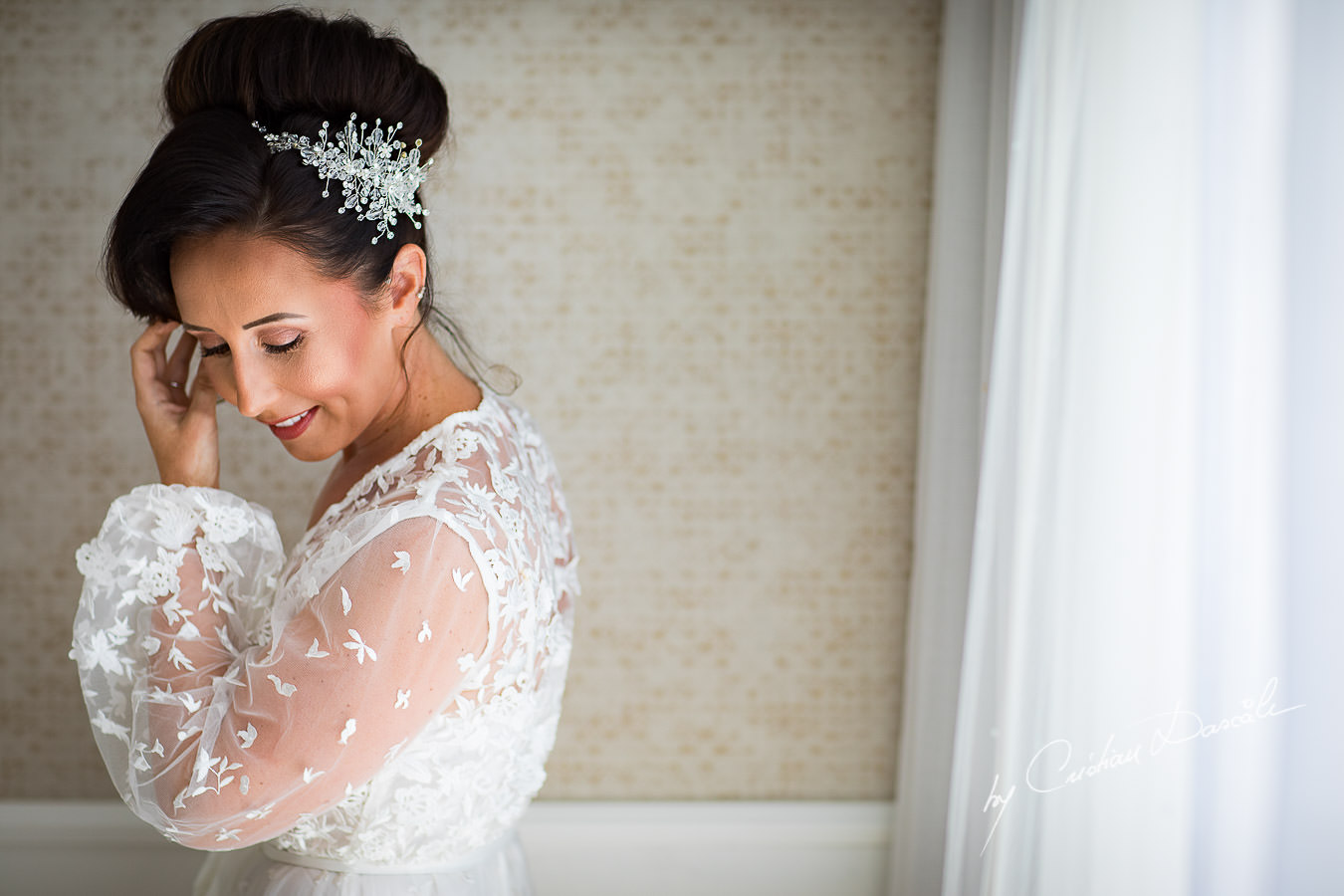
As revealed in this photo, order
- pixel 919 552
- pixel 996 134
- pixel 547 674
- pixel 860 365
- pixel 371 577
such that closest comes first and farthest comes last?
pixel 371 577 → pixel 547 674 → pixel 996 134 → pixel 919 552 → pixel 860 365

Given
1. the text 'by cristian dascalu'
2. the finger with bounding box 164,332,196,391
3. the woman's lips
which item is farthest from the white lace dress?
the text 'by cristian dascalu'

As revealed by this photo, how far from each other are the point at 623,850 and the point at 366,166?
1377 millimetres

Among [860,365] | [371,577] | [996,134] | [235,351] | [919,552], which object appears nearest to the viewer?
[371,577]

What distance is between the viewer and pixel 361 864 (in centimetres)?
108

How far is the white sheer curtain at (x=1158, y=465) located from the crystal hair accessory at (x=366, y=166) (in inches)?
31.5

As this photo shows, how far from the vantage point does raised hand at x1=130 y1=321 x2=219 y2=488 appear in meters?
1.13

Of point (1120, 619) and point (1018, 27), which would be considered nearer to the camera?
point (1120, 619)

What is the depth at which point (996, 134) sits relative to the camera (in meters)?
1.40

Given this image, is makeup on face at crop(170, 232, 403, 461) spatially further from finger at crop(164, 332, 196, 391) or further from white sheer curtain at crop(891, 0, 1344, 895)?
white sheer curtain at crop(891, 0, 1344, 895)

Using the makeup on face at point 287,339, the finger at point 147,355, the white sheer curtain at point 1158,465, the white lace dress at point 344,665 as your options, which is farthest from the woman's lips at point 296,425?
the white sheer curtain at point 1158,465

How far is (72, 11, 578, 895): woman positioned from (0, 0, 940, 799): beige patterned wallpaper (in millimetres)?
589

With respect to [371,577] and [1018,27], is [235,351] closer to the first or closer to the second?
[371,577]

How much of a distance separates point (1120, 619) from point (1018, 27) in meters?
0.85

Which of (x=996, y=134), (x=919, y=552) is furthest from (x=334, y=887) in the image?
(x=996, y=134)
